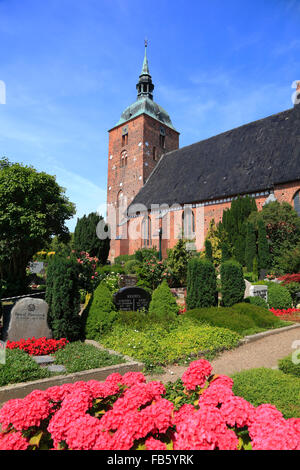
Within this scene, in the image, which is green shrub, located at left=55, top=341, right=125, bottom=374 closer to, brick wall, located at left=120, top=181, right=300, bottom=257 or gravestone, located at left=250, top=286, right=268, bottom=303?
gravestone, located at left=250, top=286, right=268, bottom=303

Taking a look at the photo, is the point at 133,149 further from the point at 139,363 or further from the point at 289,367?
the point at 289,367

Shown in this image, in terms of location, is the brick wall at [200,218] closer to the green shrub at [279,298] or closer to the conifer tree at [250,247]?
the conifer tree at [250,247]

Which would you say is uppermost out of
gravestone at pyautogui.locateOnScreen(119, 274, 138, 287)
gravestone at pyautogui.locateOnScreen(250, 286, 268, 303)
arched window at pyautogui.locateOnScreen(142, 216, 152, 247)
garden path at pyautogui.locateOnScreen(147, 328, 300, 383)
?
arched window at pyautogui.locateOnScreen(142, 216, 152, 247)

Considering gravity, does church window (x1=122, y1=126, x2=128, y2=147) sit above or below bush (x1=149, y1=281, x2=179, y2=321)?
above

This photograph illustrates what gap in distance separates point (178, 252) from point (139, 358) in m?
10.8

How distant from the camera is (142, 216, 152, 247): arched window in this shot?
29750mm

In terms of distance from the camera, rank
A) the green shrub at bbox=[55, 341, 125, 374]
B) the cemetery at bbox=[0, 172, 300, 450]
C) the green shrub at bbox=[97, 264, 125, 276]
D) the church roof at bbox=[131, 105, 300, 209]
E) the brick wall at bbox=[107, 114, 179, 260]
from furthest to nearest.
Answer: the brick wall at bbox=[107, 114, 179, 260] < the church roof at bbox=[131, 105, 300, 209] < the green shrub at bbox=[97, 264, 125, 276] < the green shrub at bbox=[55, 341, 125, 374] < the cemetery at bbox=[0, 172, 300, 450]

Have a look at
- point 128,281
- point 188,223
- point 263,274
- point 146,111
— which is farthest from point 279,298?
point 146,111

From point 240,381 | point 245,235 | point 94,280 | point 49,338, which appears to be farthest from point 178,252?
point 240,381

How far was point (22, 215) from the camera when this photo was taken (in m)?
15.8

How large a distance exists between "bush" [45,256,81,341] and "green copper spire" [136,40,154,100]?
36.2 meters

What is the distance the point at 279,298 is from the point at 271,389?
29.5 feet

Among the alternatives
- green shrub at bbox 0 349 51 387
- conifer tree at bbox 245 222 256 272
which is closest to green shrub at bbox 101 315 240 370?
green shrub at bbox 0 349 51 387

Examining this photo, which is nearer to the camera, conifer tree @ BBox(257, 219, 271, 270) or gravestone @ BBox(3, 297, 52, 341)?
gravestone @ BBox(3, 297, 52, 341)
